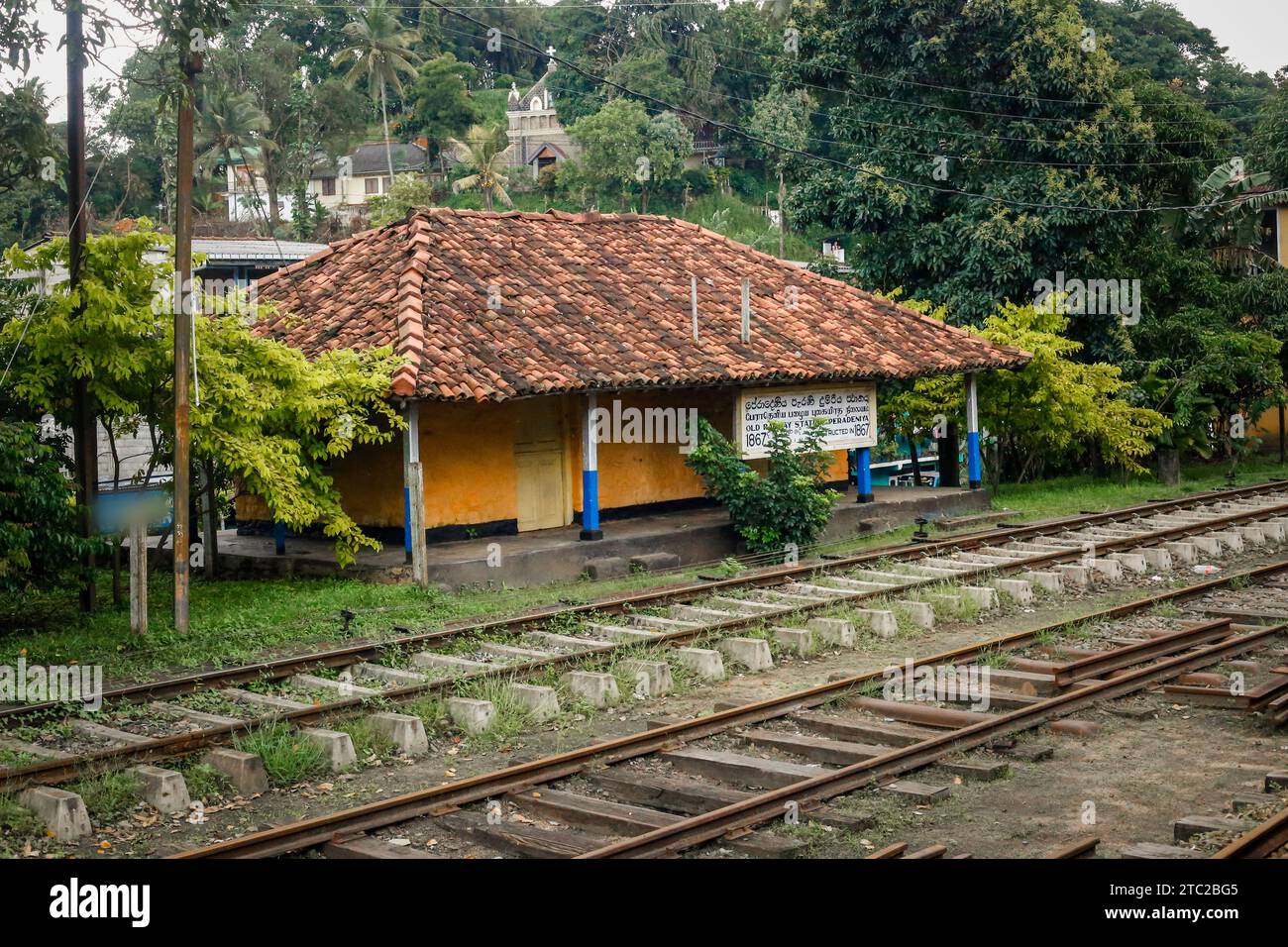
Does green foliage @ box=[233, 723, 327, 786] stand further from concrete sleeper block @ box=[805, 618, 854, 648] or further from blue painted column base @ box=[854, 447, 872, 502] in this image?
blue painted column base @ box=[854, 447, 872, 502]

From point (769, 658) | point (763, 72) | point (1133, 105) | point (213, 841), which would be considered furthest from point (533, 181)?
point (213, 841)

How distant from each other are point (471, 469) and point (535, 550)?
220cm

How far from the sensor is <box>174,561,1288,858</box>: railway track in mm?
8102

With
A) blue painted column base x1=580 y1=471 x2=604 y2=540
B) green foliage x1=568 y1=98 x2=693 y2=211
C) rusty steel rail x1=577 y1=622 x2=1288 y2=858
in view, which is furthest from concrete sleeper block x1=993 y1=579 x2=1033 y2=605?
green foliage x1=568 y1=98 x2=693 y2=211

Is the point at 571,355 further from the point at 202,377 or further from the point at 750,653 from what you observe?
the point at 750,653

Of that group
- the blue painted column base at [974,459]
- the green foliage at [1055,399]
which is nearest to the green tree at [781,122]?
the green foliage at [1055,399]

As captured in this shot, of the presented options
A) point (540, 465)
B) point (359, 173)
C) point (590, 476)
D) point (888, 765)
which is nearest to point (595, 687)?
point (888, 765)

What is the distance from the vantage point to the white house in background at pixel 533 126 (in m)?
79.9

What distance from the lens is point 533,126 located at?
81.1 metres

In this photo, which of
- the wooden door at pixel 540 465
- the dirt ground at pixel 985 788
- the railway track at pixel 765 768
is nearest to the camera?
the railway track at pixel 765 768

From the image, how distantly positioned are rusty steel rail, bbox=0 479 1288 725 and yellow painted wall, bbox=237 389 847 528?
13.4 ft

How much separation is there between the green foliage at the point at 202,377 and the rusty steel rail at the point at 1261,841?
1114 cm

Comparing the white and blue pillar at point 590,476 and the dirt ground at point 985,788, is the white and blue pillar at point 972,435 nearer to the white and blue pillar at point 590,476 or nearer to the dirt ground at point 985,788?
the white and blue pillar at point 590,476
